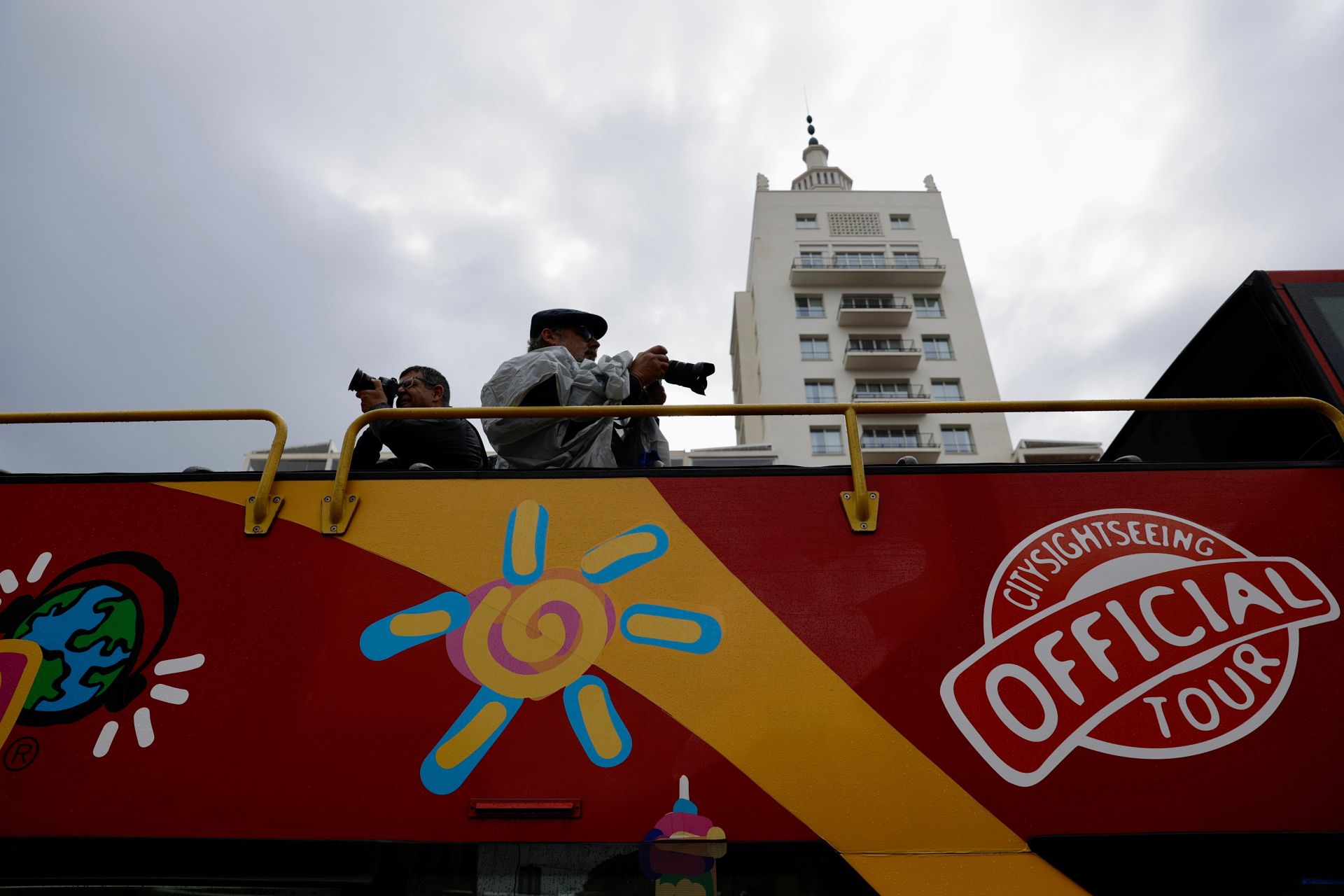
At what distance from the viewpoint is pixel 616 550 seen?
7.10ft

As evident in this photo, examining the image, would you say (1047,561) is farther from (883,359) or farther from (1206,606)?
(883,359)

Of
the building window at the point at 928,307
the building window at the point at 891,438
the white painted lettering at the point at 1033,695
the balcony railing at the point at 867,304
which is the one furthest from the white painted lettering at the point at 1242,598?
the building window at the point at 928,307

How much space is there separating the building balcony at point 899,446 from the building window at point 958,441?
74 cm

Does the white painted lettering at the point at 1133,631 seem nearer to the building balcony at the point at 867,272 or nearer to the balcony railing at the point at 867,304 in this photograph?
the balcony railing at the point at 867,304

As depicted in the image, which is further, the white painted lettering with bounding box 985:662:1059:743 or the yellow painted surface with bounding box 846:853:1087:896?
the white painted lettering with bounding box 985:662:1059:743

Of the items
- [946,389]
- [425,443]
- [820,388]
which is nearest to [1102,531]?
[425,443]

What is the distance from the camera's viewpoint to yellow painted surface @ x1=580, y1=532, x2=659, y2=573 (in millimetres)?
2137

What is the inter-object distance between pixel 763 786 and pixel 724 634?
0.42 metres

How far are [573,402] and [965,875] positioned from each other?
7.30 feet

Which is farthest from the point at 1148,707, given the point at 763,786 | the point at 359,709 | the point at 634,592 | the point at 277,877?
the point at 277,877

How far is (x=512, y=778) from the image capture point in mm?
1846

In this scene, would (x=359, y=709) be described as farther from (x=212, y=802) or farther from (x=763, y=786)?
(x=763, y=786)

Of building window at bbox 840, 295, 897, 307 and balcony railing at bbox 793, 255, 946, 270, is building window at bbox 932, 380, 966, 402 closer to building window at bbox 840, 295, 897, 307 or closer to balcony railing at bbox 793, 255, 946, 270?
building window at bbox 840, 295, 897, 307

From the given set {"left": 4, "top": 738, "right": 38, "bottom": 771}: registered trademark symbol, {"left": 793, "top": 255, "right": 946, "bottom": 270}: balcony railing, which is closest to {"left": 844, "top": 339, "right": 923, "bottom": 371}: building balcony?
{"left": 793, "top": 255, "right": 946, "bottom": 270}: balcony railing
